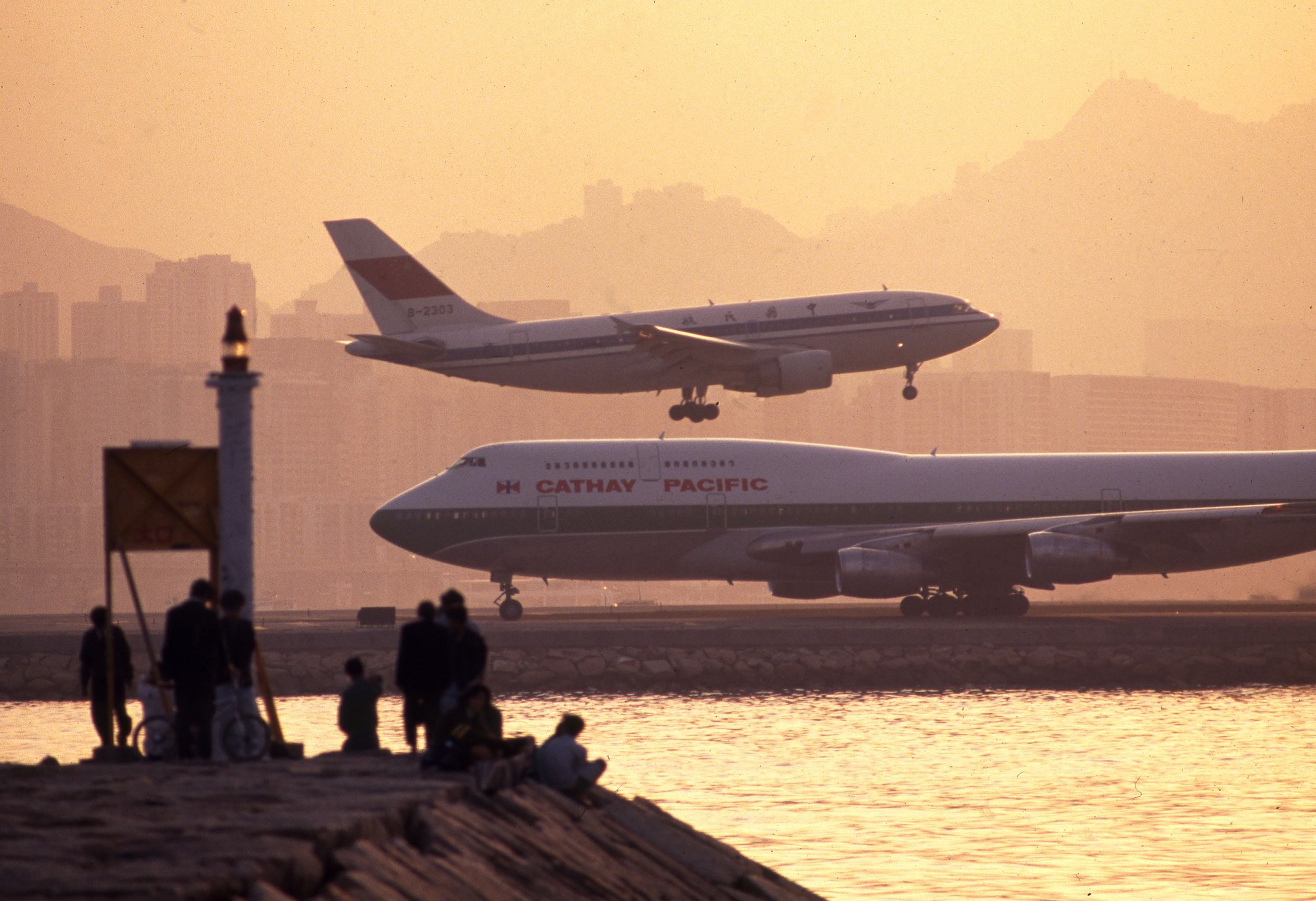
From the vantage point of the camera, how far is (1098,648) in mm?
55500

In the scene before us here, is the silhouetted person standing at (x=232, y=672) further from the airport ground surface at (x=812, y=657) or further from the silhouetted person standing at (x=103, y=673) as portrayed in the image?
the airport ground surface at (x=812, y=657)

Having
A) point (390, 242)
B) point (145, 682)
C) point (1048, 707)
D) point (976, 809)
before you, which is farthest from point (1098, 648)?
point (145, 682)

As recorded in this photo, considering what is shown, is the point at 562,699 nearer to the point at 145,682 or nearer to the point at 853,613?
the point at 853,613

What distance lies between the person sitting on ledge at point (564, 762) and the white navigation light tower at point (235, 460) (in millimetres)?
4128

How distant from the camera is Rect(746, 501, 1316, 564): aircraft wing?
58344 mm

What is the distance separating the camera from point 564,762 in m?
23.7

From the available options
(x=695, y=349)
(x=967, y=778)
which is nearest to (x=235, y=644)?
(x=967, y=778)

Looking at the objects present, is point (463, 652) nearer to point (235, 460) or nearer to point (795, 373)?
point (235, 460)

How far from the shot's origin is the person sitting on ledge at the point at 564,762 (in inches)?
932

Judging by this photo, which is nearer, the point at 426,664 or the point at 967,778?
the point at 426,664

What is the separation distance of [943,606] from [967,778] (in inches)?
819

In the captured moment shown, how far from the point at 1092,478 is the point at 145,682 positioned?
4277cm

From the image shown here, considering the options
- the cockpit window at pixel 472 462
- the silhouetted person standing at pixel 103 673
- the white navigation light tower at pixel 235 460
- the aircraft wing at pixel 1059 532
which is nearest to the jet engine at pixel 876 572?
the aircraft wing at pixel 1059 532

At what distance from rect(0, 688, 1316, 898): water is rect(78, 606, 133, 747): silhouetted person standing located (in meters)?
11.1
